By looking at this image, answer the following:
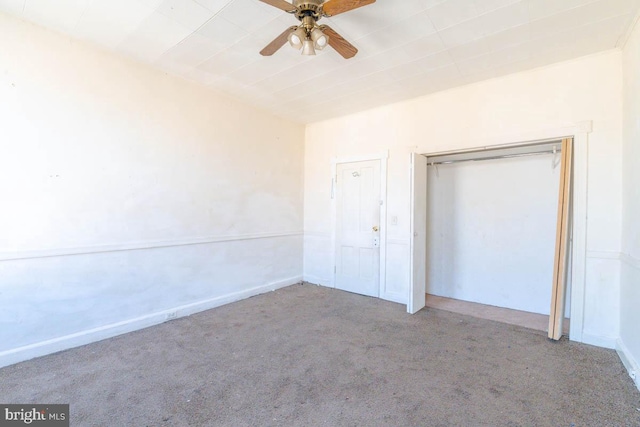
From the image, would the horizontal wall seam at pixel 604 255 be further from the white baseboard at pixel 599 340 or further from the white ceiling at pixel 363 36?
the white ceiling at pixel 363 36

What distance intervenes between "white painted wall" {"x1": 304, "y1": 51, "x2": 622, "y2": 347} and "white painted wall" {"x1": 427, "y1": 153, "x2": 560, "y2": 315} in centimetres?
75

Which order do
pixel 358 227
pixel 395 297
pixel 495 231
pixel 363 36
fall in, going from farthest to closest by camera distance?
pixel 358 227, pixel 395 297, pixel 495 231, pixel 363 36

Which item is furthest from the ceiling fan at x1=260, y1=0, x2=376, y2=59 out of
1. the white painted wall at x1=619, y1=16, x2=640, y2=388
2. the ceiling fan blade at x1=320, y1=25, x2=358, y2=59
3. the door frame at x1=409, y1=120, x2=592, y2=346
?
the door frame at x1=409, y1=120, x2=592, y2=346

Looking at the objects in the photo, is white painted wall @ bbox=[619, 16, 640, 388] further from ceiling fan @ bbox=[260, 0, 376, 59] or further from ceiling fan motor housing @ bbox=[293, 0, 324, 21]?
ceiling fan motor housing @ bbox=[293, 0, 324, 21]

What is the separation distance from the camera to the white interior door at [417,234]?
3744 mm

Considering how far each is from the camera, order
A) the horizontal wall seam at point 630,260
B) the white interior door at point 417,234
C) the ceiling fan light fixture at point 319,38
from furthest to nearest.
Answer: the white interior door at point 417,234, the horizontal wall seam at point 630,260, the ceiling fan light fixture at point 319,38

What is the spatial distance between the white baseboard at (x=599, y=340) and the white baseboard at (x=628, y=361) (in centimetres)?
7

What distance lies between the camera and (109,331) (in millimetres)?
3002

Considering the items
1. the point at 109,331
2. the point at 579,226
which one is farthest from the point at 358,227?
the point at 109,331

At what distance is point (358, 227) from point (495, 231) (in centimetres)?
189

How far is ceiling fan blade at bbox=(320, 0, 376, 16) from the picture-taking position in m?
1.87

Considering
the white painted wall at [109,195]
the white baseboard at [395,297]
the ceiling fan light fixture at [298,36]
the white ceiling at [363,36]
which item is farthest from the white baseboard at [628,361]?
the white painted wall at [109,195]

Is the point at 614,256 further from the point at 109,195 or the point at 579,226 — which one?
the point at 109,195

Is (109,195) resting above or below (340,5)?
below
